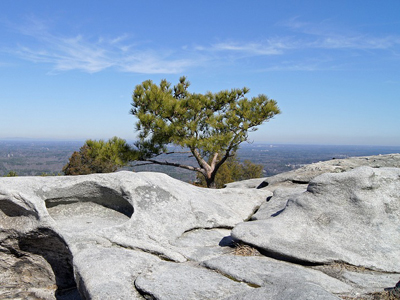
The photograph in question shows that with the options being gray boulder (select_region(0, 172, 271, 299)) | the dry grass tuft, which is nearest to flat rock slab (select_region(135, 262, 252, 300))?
gray boulder (select_region(0, 172, 271, 299))

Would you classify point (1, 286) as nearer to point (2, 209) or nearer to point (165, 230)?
point (2, 209)

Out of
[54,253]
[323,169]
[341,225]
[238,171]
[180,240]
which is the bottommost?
[238,171]

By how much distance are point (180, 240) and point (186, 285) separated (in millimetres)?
1862

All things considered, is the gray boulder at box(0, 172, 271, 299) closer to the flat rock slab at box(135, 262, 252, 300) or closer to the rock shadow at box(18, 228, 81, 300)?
the rock shadow at box(18, 228, 81, 300)

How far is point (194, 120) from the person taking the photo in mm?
18828

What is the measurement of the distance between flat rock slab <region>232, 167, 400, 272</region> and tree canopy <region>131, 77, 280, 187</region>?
38.0 feet

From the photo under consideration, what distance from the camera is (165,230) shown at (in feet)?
19.6

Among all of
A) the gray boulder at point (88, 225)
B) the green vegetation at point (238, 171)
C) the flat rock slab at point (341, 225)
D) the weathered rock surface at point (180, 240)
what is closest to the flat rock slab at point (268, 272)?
the weathered rock surface at point (180, 240)

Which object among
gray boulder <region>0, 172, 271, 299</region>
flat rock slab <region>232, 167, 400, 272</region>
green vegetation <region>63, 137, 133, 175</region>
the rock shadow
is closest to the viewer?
flat rock slab <region>232, 167, 400, 272</region>

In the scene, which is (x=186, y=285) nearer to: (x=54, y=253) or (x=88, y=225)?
(x=88, y=225)

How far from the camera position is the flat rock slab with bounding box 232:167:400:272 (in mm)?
5086

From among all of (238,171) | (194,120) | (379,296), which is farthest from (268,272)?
(238,171)

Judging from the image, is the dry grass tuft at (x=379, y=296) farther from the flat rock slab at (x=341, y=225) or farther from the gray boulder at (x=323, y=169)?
the gray boulder at (x=323, y=169)

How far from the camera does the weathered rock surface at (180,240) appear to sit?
4.25 metres
